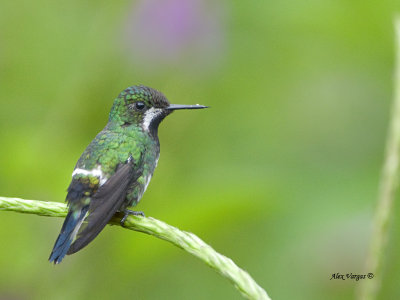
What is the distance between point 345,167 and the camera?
11.9ft

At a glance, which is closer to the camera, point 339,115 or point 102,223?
point 102,223

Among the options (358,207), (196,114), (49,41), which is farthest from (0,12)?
(358,207)

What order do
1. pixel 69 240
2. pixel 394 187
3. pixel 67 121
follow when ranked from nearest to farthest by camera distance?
pixel 394 187
pixel 69 240
pixel 67 121

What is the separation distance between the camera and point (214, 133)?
13.0 ft

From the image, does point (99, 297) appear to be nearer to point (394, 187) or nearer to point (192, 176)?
point (192, 176)

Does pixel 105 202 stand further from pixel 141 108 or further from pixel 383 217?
pixel 383 217

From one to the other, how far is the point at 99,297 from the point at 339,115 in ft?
7.41

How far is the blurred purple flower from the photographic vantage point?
10.5 feet

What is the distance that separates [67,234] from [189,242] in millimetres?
639

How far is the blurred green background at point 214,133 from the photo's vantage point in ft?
7.65

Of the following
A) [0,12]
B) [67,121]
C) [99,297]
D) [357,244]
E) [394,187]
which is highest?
[0,12]

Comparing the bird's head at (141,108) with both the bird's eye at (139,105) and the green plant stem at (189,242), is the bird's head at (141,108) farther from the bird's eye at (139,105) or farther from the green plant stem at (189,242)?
the green plant stem at (189,242)

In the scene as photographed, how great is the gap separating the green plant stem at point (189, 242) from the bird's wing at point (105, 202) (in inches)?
6.5

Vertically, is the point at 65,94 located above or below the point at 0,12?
below
